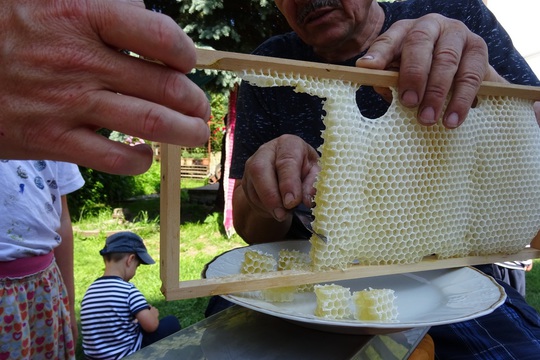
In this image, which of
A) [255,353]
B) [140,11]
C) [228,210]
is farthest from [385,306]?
[228,210]

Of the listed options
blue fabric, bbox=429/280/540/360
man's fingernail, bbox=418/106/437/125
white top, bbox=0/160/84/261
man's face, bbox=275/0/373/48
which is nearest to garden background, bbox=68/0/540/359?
white top, bbox=0/160/84/261

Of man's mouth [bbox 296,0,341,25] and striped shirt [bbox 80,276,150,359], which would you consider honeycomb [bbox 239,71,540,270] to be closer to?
man's mouth [bbox 296,0,341,25]

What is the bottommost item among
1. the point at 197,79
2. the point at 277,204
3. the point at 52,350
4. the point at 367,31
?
the point at 52,350

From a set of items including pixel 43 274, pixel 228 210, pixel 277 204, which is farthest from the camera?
pixel 228 210

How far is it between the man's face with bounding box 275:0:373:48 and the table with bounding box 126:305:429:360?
1.10 meters

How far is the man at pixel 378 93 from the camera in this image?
96 centimetres

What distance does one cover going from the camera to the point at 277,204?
3.61ft

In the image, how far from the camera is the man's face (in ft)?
5.07

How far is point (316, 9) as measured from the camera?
1548mm

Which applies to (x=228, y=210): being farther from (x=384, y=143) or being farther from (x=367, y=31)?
(x=384, y=143)

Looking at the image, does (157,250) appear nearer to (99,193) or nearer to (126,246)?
(126,246)

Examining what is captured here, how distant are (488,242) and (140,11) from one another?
3.53ft

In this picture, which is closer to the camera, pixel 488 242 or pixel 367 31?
pixel 488 242

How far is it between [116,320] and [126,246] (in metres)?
0.46
